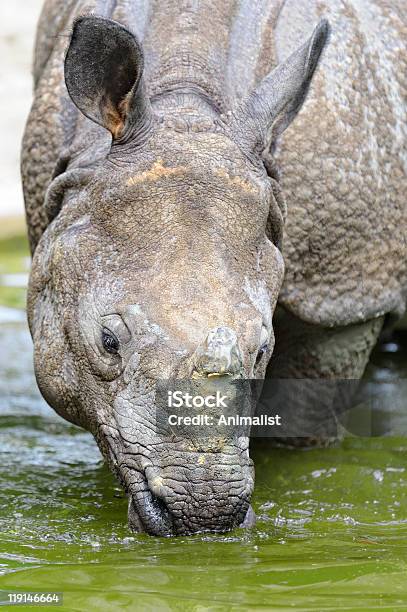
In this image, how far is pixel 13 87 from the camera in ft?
78.0

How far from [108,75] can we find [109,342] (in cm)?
138

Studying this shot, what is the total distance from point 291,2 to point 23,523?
3.72 meters

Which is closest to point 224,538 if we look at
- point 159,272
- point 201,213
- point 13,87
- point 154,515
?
point 154,515

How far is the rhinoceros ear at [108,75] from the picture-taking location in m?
6.46

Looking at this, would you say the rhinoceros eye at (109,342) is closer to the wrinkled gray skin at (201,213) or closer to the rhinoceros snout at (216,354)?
the wrinkled gray skin at (201,213)

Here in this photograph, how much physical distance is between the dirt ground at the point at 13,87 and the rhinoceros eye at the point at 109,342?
12634mm

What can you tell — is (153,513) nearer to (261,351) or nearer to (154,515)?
(154,515)

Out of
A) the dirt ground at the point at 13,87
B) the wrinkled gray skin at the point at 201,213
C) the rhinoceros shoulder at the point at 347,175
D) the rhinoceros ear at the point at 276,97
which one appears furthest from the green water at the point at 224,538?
the dirt ground at the point at 13,87

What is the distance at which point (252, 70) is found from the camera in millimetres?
7859

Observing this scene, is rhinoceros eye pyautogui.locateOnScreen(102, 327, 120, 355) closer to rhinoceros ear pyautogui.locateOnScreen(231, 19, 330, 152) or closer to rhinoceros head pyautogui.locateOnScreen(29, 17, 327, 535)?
rhinoceros head pyautogui.locateOnScreen(29, 17, 327, 535)

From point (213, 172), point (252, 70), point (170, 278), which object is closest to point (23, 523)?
point (170, 278)

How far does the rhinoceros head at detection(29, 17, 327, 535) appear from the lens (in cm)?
577

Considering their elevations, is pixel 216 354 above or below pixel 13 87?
above

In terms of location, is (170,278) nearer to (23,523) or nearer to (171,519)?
(171,519)
